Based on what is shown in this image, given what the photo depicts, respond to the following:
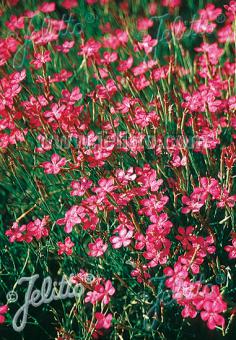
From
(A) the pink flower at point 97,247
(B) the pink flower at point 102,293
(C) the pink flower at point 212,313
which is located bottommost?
(C) the pink flower at point 212,313

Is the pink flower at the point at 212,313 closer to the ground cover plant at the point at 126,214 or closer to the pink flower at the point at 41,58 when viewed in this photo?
the ground cover plant at the point at 126,214

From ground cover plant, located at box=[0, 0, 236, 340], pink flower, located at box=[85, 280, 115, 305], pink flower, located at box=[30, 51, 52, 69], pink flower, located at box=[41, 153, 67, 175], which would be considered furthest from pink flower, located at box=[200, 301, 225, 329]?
pink flower, located at box=[30, 51, 52, 69]

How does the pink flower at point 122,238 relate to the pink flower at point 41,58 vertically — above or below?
below

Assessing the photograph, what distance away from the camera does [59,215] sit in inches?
86.4

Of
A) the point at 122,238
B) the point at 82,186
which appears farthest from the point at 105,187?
the point at 122,238

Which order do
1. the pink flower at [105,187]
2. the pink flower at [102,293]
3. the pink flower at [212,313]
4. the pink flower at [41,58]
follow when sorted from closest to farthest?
the pink flower at [212,313], the pink flower at [102,293], the pink flower at [105,187], the pink flower at [41,58]


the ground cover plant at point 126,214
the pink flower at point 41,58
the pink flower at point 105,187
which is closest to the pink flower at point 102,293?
the ground cover plant at point 126,214

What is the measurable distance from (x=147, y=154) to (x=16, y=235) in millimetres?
692

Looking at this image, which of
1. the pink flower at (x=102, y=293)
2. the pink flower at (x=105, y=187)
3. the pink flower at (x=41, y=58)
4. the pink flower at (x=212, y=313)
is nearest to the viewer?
the pink flower at (x=212, y=313)

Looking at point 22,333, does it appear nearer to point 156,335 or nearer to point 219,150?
point 156,335

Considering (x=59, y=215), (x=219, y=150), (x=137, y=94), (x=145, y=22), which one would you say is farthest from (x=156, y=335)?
(x=145, y=22)

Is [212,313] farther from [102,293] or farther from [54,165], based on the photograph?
[54,165]

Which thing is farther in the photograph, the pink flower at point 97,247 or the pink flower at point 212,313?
the pink flower at point 97,247

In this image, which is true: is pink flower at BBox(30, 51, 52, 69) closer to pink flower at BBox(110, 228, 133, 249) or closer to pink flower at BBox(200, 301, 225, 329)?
pink flower at BBox(110, 228, 133, 249)
